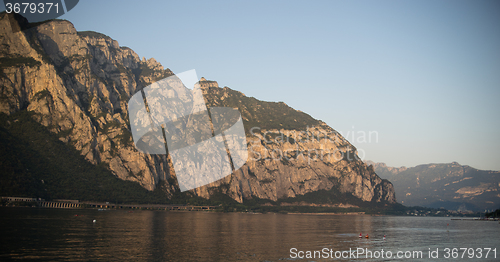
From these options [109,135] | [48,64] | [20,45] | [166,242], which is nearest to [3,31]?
[20,45]

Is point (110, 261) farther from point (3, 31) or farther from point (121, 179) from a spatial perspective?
point (3, 31)

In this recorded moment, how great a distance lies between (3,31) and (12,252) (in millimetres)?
194985

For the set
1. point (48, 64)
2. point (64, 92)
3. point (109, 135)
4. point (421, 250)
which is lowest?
point (421, 250)

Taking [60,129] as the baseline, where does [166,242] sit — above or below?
below

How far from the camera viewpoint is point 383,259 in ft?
156

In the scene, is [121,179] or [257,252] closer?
[257,252]

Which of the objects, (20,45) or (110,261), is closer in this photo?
(110,261)

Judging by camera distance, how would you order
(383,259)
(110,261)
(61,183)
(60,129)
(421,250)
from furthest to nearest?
(60,129)
(61,183)
(421,250)
(383,259)
(110,261)

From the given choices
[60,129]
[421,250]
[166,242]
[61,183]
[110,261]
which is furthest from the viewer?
[60,129]

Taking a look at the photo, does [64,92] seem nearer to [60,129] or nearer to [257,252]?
[60,129]

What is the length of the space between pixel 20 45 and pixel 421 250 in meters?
213

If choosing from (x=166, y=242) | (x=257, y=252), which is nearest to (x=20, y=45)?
(x=166, y=242)

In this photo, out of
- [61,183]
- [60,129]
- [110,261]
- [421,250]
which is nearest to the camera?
[110,261]

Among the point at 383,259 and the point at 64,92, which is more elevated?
the point at 64,92
